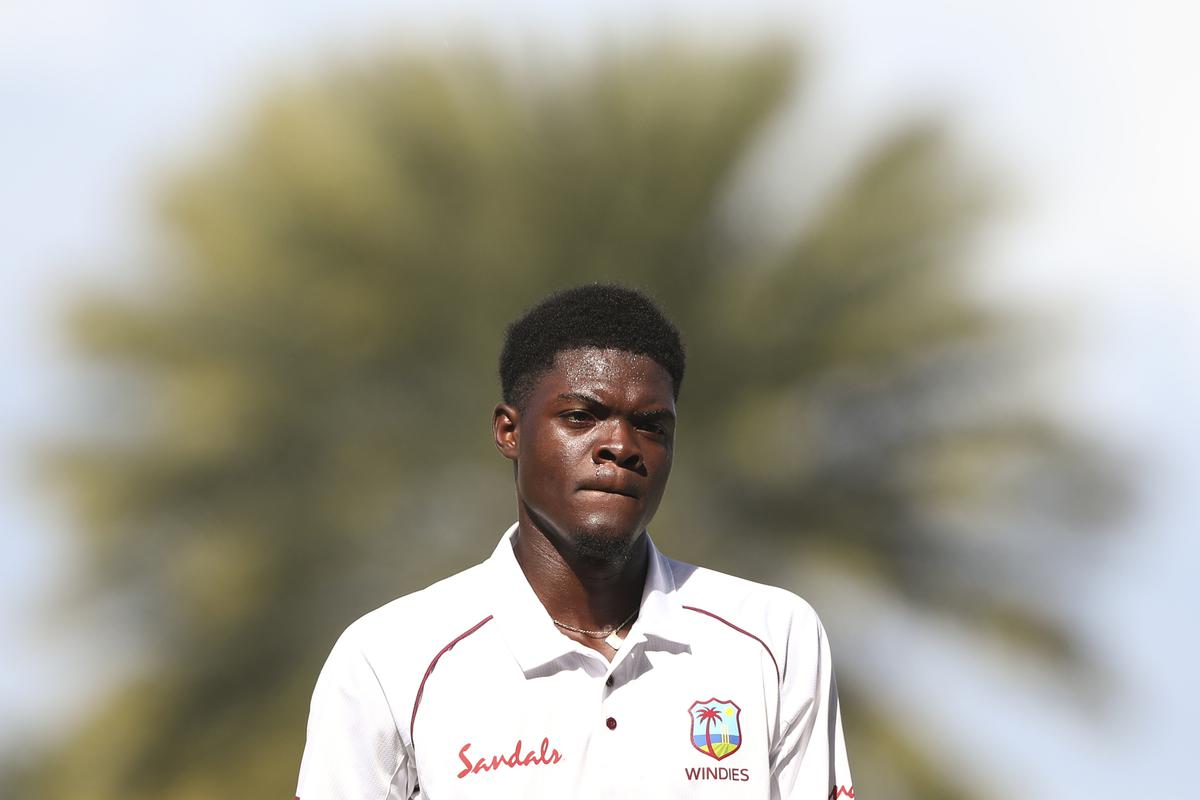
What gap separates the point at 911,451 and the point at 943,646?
1.05m

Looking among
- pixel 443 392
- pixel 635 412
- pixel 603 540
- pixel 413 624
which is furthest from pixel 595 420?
pixel 443 392

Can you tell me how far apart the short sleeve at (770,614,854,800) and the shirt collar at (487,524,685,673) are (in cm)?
20

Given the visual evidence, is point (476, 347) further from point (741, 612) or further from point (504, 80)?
point (741, 612)

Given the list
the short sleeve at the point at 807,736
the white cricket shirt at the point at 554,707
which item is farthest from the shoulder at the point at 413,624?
the short sleeve at the point at 807,736

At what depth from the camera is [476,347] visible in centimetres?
753

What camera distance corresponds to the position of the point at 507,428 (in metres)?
2.32

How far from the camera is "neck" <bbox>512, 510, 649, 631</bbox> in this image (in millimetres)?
2221

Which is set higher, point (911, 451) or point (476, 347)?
point (476, 347)

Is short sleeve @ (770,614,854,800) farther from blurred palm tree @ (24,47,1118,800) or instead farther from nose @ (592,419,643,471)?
blurred palm tree @ (24,47,1118,800)

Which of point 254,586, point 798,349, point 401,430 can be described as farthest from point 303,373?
point 798,349

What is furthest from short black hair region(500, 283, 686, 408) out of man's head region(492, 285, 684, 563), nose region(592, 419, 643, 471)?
nose region(592, 419, 643, 471)

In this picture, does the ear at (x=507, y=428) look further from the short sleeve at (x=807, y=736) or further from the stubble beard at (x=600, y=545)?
the short sleeve at (x=807, y=736)

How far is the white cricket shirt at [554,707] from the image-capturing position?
6.63 feet

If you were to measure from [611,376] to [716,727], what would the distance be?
Result: 21.6 inches
